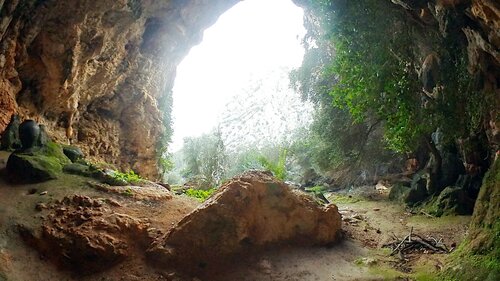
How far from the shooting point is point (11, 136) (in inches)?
402

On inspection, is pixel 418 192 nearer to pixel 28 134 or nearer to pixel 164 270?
pixel 164 270

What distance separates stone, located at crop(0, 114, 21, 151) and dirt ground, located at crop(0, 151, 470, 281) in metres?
0.48

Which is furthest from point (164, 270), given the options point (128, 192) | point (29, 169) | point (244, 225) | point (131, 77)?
point (131, 77)

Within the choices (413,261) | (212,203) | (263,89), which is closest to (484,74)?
(413,261)

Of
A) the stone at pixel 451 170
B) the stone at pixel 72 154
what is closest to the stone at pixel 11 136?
the stone at pixel 72 154

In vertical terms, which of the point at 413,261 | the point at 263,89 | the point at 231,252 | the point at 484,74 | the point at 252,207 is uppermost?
the point at 263,89

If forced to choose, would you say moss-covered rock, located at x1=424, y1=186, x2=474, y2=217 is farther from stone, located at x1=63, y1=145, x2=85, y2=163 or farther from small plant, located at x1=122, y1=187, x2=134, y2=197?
stone, located at x1=63, y1=145, x2=85, y2=163

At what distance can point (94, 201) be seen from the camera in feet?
26.0

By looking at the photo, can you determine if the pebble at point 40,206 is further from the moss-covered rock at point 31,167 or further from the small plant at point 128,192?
the small plant at point 128,192

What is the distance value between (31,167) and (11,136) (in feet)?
6.98

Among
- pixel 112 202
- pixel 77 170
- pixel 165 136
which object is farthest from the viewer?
pixel 165 136

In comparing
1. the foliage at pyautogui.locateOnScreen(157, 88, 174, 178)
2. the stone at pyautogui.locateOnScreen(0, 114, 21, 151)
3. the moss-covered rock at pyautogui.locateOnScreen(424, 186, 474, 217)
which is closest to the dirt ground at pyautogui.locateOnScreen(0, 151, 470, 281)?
the stone at pyautogui.locateOnScreen(0, 114, 21, 151)

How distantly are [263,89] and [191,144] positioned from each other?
97.0ft

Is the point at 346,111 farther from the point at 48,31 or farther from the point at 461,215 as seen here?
the point at 48,31
